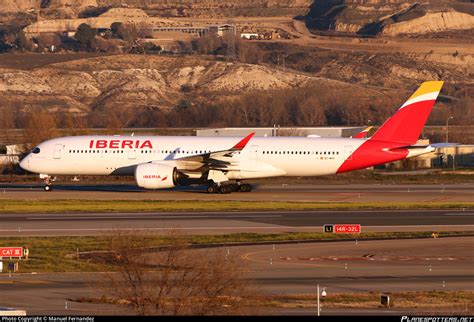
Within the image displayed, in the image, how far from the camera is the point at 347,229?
52.4 m

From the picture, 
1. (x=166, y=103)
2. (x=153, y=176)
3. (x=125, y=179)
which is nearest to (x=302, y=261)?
(x=153, y=176)

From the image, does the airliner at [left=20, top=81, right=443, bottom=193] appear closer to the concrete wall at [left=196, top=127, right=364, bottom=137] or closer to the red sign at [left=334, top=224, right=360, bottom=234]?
the red sign at [left=334, top=224, right=360, bottom=234]

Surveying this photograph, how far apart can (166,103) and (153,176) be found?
380ft

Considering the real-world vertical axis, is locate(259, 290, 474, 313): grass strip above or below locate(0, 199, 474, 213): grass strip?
below

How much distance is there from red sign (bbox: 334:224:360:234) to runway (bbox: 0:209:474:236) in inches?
63.3

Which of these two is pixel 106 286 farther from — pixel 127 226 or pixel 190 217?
pixel 190 217

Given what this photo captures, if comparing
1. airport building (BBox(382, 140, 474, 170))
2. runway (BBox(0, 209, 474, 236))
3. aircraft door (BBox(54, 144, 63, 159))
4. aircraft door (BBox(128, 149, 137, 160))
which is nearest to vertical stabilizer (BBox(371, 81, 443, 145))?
runway (BBox(0, 209, 474, 236))

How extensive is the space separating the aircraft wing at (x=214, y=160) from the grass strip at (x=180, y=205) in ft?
13.0

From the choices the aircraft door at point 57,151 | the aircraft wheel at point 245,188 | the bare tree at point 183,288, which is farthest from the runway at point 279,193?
the bare tree at point 183,288

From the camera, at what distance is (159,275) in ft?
111

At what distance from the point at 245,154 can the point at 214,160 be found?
7.55 ft

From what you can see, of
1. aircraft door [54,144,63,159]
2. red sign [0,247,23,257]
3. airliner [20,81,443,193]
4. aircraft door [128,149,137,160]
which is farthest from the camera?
aircraft door [54,144,63,159]

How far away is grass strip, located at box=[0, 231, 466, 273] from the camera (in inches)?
1702

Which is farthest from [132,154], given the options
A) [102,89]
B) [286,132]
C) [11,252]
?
[102,89]
